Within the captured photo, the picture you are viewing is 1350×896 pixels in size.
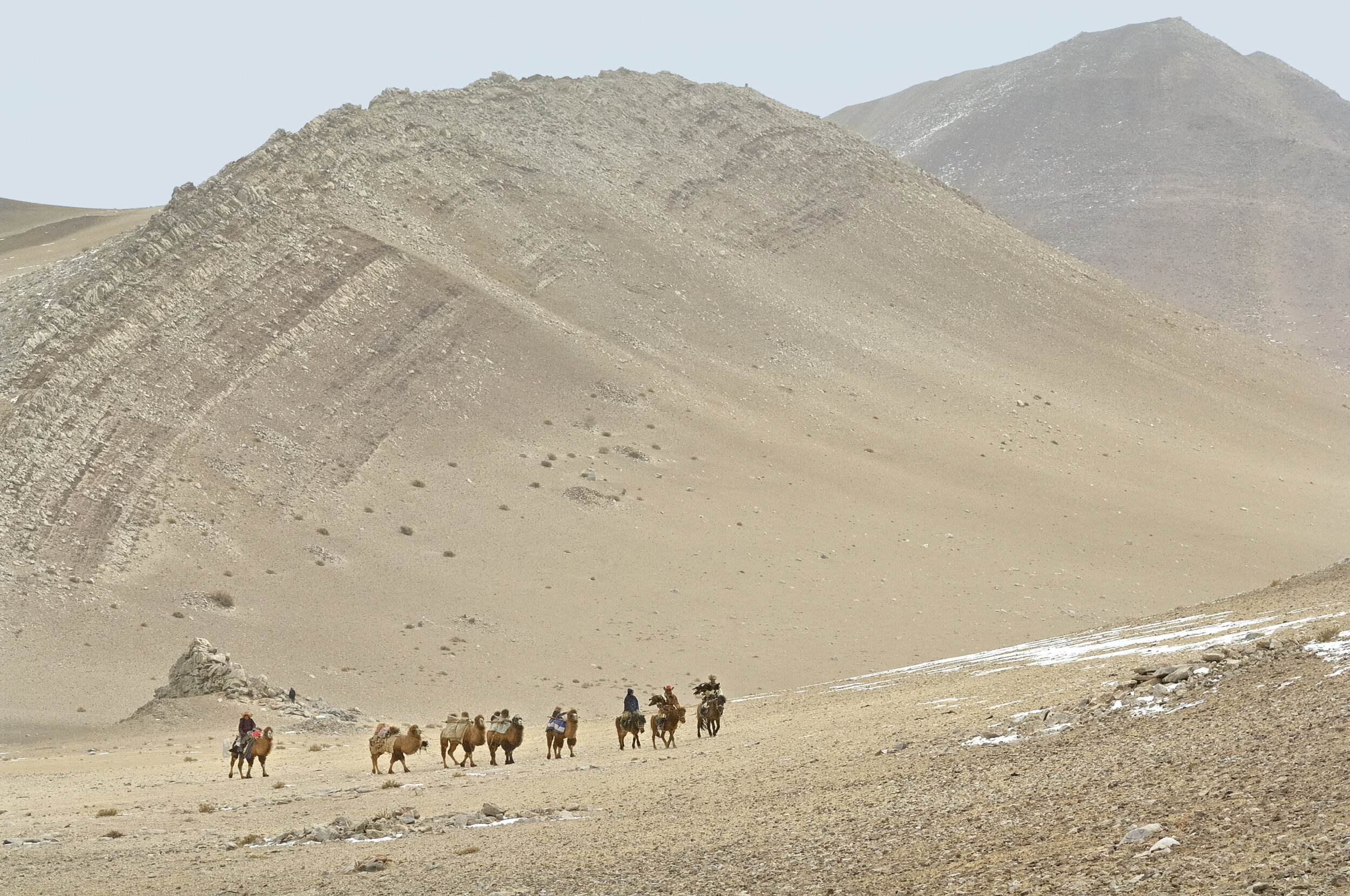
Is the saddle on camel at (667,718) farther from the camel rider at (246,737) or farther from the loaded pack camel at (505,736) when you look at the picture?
the camel rider at (246,737)

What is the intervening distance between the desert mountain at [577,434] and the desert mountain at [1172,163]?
2380 centimetres

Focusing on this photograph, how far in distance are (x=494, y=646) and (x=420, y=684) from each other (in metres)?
3.27

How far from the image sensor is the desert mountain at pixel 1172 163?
91.9 metres

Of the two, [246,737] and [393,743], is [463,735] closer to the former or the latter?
[393,743]

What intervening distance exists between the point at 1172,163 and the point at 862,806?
10772 centimetres

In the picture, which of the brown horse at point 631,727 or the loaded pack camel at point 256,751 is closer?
the loaded pack camel at point 256,751

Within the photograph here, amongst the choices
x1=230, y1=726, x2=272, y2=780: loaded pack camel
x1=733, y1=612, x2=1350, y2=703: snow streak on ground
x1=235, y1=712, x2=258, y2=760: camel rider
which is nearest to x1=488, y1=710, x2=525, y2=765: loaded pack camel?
x1=230, y1=726, x2=272, y2=780: loaded pack camel

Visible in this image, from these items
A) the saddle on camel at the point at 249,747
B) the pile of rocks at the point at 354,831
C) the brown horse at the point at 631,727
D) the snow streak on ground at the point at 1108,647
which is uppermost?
the snow streak on ground at the point at 1108,647

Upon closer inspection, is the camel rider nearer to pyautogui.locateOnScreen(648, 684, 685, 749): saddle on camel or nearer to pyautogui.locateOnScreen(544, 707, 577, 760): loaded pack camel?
pyautogui.locateOnScreen(544, 707, 577, 760): loaded pack camel

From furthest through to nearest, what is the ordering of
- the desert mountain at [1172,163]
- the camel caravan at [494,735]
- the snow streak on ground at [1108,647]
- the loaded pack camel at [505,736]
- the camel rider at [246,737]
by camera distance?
the desert mountain at [1172,163] < the loaded pack camel at [505,736] < the camel rider at [246,737] < the camel caravan at [494,735] < the snow streak on ground at [1108,647]

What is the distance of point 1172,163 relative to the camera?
10925cm

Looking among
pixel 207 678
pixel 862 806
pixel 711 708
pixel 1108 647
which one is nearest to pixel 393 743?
pixel 711 708

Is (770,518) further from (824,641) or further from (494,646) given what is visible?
(494,646)

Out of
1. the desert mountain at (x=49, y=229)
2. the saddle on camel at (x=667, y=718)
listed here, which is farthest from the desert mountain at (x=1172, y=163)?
the saddle on camel at (x=667, y=718)
